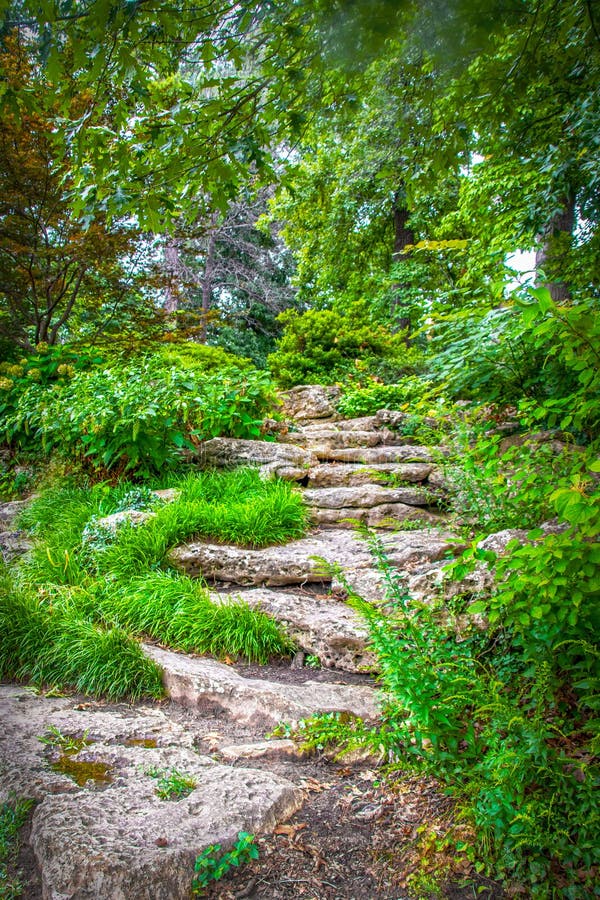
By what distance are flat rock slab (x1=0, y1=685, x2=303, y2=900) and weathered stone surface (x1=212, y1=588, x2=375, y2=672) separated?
894 mm

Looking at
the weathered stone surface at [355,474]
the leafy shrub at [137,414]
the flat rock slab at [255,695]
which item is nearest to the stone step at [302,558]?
the flat rock slab at [255,695]

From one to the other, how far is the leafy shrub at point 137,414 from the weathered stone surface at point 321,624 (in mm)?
2112

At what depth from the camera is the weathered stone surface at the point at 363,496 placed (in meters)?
4.45

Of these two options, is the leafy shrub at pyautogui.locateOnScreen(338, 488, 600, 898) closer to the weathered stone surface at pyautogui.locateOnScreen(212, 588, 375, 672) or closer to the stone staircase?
the stone staircase

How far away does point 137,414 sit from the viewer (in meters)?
4.81

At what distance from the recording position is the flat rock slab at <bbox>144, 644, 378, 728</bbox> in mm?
2416

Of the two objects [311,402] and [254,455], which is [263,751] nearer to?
[254,455]

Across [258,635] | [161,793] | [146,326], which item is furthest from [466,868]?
[146,326]

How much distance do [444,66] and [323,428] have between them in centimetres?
533

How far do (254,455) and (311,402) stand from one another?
10.7 feet

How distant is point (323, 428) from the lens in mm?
7188

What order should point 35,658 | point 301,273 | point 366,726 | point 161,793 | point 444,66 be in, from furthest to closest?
point 301,273, point 35,658, point 366,726, point 444,66, point 161,793

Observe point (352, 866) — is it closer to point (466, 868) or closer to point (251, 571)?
point (466, 868)

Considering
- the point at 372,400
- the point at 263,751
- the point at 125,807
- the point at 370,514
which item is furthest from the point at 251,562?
the point at 372,400
